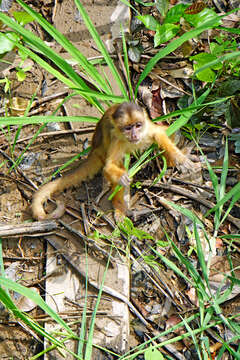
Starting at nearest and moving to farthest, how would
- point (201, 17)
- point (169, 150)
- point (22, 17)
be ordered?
1. point (169, 150)
2. point (201, 17)
3. point (22, 17)

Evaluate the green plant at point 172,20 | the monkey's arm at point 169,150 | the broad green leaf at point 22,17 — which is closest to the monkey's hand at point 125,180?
the monkey's arm at point 169,150

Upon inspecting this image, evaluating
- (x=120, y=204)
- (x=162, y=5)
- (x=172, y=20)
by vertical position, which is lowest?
(x=120, y=204)

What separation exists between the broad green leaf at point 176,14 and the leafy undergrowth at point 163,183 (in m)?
0.01

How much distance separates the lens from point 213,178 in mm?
3299

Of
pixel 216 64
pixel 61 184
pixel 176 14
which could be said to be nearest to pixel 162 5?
pixel 176 14

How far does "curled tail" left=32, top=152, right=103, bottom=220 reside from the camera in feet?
12.9

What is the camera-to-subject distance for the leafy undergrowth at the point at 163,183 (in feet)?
10.8

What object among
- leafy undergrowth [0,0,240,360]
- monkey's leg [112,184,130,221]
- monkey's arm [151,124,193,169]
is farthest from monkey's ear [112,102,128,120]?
monkey's leg [112,184,130,221]

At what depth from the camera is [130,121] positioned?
3789 mm

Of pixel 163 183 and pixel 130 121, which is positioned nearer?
pixel 130 121

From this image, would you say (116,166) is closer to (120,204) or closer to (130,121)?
(120,204)

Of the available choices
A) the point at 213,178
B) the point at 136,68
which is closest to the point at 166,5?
the point at 136,68

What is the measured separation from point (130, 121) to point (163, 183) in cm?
71

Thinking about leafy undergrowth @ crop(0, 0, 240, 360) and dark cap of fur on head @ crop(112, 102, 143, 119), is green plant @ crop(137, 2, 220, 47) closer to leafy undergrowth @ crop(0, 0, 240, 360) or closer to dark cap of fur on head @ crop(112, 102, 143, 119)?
leafy undergrowth @ crop(0, 0, 240, 360)
